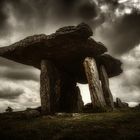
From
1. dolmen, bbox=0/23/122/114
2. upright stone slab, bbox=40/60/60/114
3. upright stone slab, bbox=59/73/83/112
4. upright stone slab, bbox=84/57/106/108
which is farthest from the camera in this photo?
upright stone slab, bbox=59/73/83/112

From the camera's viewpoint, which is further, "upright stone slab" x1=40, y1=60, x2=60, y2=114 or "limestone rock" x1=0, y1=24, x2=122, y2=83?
"upright stone slab" x1=40, y1=60, x2=60, y2=114

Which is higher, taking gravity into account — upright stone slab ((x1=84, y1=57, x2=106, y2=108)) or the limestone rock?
the limestone rock

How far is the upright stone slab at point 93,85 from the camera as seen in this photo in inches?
465

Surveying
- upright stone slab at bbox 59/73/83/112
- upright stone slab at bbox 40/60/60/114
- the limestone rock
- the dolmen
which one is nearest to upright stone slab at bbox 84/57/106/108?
the dolmen

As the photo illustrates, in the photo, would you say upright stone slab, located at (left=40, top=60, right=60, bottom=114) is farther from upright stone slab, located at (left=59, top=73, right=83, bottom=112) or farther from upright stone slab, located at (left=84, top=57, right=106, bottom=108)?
upright stone slab, located at (left=84, top=57, right=106, bottom=108)

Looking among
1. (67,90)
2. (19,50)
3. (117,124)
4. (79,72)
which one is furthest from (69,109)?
(117,124)

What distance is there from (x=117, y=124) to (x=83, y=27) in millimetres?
5379

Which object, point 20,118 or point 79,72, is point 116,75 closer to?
point 79,72

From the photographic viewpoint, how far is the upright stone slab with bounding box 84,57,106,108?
38.8 ft

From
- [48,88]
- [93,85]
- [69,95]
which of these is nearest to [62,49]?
[48,88]

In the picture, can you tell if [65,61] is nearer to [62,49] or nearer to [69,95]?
[62,49]

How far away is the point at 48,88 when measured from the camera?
41.5ft

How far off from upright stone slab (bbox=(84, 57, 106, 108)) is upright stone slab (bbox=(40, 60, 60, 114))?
7.58ft

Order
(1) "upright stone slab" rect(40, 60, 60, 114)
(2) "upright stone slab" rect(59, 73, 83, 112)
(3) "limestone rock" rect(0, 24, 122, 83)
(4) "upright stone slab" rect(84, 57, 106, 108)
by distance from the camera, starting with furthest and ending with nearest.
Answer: (2) "upright stone slab" rect(59, 73, 83, 112)
(1) "upright stone slab" rect(40, 60, 60, 114)
(4) "upright stone slab" rect(84, 57, 106, 108)
(3) "limestone rock" rect(0, 24, 122, 83)
